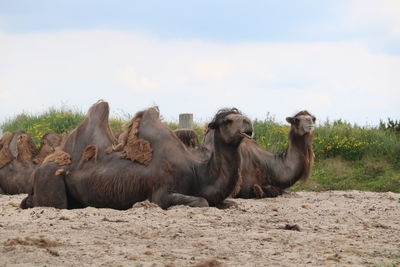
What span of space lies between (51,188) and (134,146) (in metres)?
1.27

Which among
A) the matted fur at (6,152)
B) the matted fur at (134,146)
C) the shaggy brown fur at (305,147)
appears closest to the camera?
the matted fur at (134,146)

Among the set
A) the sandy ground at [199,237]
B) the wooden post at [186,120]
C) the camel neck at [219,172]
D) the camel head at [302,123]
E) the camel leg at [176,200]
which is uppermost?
the wooden post at [186,120]

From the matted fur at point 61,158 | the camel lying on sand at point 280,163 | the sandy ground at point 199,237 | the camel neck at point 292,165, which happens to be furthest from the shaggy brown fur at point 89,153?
the camel neck at point 292,165

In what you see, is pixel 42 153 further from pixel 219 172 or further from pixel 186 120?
pixel 219 172

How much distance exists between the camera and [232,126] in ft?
32.8

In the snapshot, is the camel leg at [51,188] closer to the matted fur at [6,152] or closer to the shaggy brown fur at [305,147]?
the matted fur at [6,152]

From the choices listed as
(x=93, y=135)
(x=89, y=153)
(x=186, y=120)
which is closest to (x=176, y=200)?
(x=89, y=153)

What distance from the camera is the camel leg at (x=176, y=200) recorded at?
32.8 ft

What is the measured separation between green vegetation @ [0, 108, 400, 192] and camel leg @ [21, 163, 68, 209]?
766 cm

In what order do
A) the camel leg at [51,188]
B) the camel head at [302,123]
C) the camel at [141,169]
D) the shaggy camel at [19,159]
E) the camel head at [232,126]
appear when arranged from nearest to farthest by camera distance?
the camel head at [232,126] → the camel at [141,169] → the camel leg at [51,188] → the camel head at [302,123] → the shaggy camel at [19,159]

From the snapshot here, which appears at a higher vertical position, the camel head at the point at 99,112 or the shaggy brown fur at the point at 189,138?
the camel head at the point at 99,112

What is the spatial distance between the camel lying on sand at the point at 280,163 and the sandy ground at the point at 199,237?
277cm

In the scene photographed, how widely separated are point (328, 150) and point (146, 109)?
9.96m

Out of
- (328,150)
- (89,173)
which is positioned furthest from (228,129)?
(328,150)
